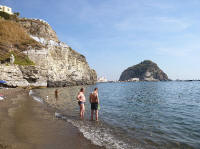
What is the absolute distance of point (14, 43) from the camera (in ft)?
208

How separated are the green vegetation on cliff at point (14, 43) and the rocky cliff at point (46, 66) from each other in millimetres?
2120

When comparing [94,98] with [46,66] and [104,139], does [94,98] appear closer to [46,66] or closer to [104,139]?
[104,139]

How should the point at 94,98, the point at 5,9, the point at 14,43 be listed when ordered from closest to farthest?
the point at 94,98 → the point at 14,43 → the point at 5,9

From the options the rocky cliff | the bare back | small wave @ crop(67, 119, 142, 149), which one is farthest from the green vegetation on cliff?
small wave @ crop(67, 119, 142, 149)

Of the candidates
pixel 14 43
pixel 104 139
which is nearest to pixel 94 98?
pixel 104 139

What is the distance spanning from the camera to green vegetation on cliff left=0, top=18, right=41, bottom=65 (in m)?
57.3

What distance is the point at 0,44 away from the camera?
57.7m

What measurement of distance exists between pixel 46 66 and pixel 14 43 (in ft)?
53.3

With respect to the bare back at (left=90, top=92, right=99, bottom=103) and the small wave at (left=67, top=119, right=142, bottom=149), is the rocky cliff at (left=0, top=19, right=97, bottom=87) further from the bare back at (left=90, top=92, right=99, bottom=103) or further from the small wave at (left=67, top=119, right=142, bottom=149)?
the small wave at (left=67, top=119, right=142, bottom=149)

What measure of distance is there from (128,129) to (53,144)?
17.6 feet

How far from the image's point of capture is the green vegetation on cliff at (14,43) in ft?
188

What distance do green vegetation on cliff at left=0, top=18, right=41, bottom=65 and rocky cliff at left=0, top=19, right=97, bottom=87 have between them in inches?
83.5

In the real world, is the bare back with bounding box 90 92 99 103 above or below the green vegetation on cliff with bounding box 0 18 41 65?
below

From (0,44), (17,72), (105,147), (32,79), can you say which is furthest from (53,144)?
(0,44)
